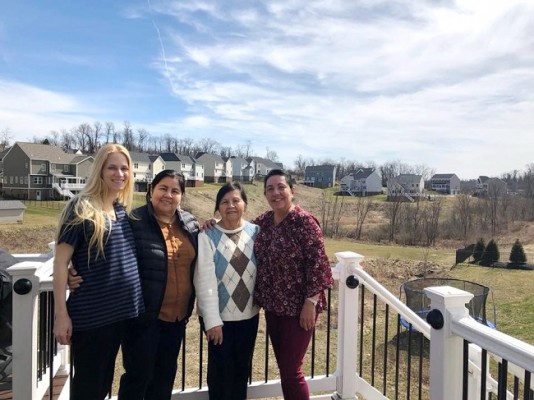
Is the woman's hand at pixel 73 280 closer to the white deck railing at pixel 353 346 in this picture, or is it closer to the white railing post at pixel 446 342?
the white deck railing at pixel 353 346

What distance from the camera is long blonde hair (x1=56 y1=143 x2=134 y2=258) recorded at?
198cm

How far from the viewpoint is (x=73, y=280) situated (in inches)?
78.2

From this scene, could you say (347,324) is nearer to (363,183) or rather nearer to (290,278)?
(290,278)

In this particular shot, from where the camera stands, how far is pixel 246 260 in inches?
95.9

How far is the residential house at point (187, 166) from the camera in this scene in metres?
50.0

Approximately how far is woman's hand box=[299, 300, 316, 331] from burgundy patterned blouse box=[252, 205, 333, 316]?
0.04 meters

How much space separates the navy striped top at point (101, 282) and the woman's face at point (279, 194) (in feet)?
2.91

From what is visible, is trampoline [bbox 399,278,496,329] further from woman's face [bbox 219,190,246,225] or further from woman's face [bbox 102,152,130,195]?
woman's face [bbox 102,152,130,195]

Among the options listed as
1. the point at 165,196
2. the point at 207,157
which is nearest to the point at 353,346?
the point at 165,196

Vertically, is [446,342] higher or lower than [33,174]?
lower

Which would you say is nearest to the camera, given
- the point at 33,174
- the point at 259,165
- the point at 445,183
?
the point at 33,174

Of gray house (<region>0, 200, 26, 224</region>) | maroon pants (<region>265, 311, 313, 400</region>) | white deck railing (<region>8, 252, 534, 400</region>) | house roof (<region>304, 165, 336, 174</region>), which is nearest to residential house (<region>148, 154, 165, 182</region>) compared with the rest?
gray house (<region>0, 200, 26, 224</region>)

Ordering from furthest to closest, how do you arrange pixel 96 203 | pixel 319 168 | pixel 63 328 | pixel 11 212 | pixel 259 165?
pixel 319 168, pixel 259 165, pixel 11 212, pixel 96 203, pixel 63 328

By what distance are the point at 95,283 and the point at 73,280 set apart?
0.10 meters
